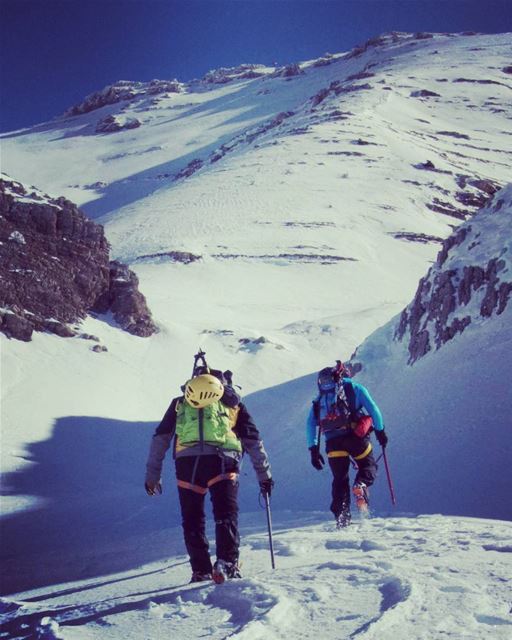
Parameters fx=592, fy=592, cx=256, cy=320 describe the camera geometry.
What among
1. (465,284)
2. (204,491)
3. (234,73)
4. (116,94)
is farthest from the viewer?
(234,73)

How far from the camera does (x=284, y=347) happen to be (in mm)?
22109

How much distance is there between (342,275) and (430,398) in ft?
89.9

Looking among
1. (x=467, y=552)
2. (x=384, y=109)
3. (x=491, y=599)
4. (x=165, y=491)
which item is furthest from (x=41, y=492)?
(x=384, y=109)

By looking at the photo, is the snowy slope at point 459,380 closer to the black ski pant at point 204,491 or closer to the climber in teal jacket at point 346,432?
the climber in teal jacket at point 346,432

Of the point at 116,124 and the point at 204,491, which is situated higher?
the point at 116,124

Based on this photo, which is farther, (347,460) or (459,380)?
(459,380)

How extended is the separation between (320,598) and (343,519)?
2.93m

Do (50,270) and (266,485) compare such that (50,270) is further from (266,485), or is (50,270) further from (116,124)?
(116,124)

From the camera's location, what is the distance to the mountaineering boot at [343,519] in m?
5.91

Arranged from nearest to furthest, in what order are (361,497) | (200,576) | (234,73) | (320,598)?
(320,598) < (200,576) < (361,497) < (234,73)

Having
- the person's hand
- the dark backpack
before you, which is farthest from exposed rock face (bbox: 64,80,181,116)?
the person's hand

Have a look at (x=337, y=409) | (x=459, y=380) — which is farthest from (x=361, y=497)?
(x=459, y=380)

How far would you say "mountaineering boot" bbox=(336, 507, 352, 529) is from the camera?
19.4 feet

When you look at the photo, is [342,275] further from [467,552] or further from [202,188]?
[467,552]
